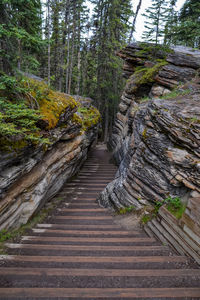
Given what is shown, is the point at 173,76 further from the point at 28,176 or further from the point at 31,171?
the point at 28,176

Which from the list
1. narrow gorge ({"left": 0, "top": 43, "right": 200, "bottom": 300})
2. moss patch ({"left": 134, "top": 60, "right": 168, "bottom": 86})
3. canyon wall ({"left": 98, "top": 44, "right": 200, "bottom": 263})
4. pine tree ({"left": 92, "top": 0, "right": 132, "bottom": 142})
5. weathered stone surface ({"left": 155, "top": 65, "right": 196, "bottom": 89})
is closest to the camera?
narrow gorge ({"left": 0, "top": 43, "right": 200, "bottom": 300})

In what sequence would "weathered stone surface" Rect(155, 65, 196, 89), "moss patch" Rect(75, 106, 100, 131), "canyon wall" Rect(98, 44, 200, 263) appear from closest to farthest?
"canyon wall" Rect(98, 44, 200, 263), "weathered stone surface" Rect(155, 65, 196, 89), "moss patch" Rect(75, 106, 100, 131)

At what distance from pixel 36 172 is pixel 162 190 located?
15.2 feet

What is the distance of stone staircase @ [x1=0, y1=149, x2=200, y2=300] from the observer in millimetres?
2902

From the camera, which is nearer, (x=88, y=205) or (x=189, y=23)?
(x=88, y=205)

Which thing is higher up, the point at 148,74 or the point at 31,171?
the point at 148,74

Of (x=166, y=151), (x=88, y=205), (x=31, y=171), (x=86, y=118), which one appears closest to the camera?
(x=166, y=151)

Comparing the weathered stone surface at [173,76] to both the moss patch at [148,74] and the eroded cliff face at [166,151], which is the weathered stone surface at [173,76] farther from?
the moss patch at [148,74]

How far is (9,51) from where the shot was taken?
5582mm

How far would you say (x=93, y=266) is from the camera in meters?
3.58

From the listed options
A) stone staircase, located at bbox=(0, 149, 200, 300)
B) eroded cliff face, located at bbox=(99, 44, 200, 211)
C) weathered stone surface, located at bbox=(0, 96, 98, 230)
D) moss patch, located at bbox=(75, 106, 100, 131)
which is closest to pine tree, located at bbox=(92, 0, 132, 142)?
moss patch, located at bbox=(75, 106, 100, 131)

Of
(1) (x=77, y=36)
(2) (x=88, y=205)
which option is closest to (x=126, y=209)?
(2) (x=88, y=205)

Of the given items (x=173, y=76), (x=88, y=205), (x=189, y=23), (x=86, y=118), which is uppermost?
(x=189, y=23)

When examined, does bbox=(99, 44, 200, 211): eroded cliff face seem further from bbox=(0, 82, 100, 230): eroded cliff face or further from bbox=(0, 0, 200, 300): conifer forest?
bbox=(0, 82, 100, 230): eroded cliff face
